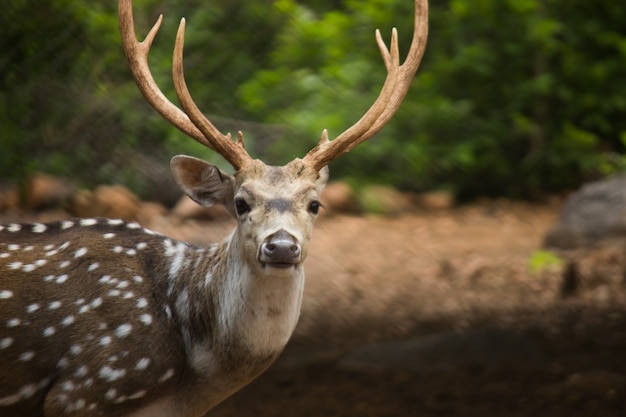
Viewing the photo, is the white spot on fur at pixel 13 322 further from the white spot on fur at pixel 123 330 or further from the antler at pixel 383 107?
the antler at pixel 383 107

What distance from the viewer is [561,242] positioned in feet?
25.7

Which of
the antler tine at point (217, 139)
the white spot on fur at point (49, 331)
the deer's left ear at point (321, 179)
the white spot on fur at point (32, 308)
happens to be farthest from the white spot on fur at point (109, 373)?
the deer's left ear at point (321, 179)

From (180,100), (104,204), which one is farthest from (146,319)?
(104,204)

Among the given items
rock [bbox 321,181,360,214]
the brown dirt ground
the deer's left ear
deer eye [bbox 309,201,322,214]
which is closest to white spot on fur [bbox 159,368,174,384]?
deer eye [bbox 309,201,322,214]

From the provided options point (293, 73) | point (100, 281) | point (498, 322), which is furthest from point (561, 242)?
point (100, 281)

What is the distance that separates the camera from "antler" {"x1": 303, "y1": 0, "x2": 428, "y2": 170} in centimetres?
380

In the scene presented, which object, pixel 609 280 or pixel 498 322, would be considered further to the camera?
pixel 609 280

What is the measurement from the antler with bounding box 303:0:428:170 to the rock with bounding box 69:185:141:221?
13.6 ft

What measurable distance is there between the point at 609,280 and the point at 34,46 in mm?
4424

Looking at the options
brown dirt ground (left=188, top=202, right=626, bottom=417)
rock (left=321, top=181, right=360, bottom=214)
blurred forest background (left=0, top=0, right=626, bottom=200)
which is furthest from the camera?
rock (left=321, top=181, right=360, bottom=214)

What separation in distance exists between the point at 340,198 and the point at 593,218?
2.35m

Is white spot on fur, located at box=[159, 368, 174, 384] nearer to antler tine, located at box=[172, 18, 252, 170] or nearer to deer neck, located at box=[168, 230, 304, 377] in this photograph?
deer neck, located at box=[168, 230, 304, 377]

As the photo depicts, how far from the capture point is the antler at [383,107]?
380cm

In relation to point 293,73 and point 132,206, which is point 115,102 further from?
point 293,73
